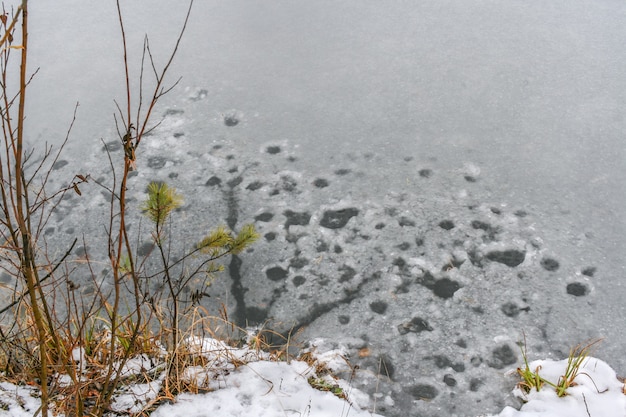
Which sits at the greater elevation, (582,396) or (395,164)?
Answer: (395,164)

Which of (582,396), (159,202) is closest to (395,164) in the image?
(582,396)

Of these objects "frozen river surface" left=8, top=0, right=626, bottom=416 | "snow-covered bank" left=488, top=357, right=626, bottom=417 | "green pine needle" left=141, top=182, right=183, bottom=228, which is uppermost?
"green pine needle" left=141, top=182, right=183, bottom=228

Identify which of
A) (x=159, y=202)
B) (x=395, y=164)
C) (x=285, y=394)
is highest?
(x=159, y=202)

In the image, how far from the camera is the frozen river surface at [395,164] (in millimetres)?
2285

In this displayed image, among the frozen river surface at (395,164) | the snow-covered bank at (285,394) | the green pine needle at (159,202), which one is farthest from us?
the frozen river surface at (395,164)

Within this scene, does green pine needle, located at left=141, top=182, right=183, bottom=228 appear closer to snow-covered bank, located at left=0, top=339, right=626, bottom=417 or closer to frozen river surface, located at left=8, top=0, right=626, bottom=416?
snow-covered bank, located at left=0, top=339, right=626, bottom=417

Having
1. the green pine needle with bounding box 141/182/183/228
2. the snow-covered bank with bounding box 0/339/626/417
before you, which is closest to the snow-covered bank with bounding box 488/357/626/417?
the snow-covered bank with bounding box 0/339/626/417

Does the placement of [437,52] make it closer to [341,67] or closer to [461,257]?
[341,67]

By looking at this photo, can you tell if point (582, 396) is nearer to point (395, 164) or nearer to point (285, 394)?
point (285, 394)

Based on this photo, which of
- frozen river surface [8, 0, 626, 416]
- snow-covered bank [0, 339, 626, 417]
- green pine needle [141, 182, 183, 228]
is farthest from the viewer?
frozen river surface [8, 0, 626, 416]

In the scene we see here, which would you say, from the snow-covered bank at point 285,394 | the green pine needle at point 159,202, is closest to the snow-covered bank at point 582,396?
the snow-covered bank at point 285,394

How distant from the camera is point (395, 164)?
9.95 ft

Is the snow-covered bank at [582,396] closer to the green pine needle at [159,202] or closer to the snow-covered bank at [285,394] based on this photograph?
the snow-covered bank at [285,394]

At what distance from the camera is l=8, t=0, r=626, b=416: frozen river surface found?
7.50ft
